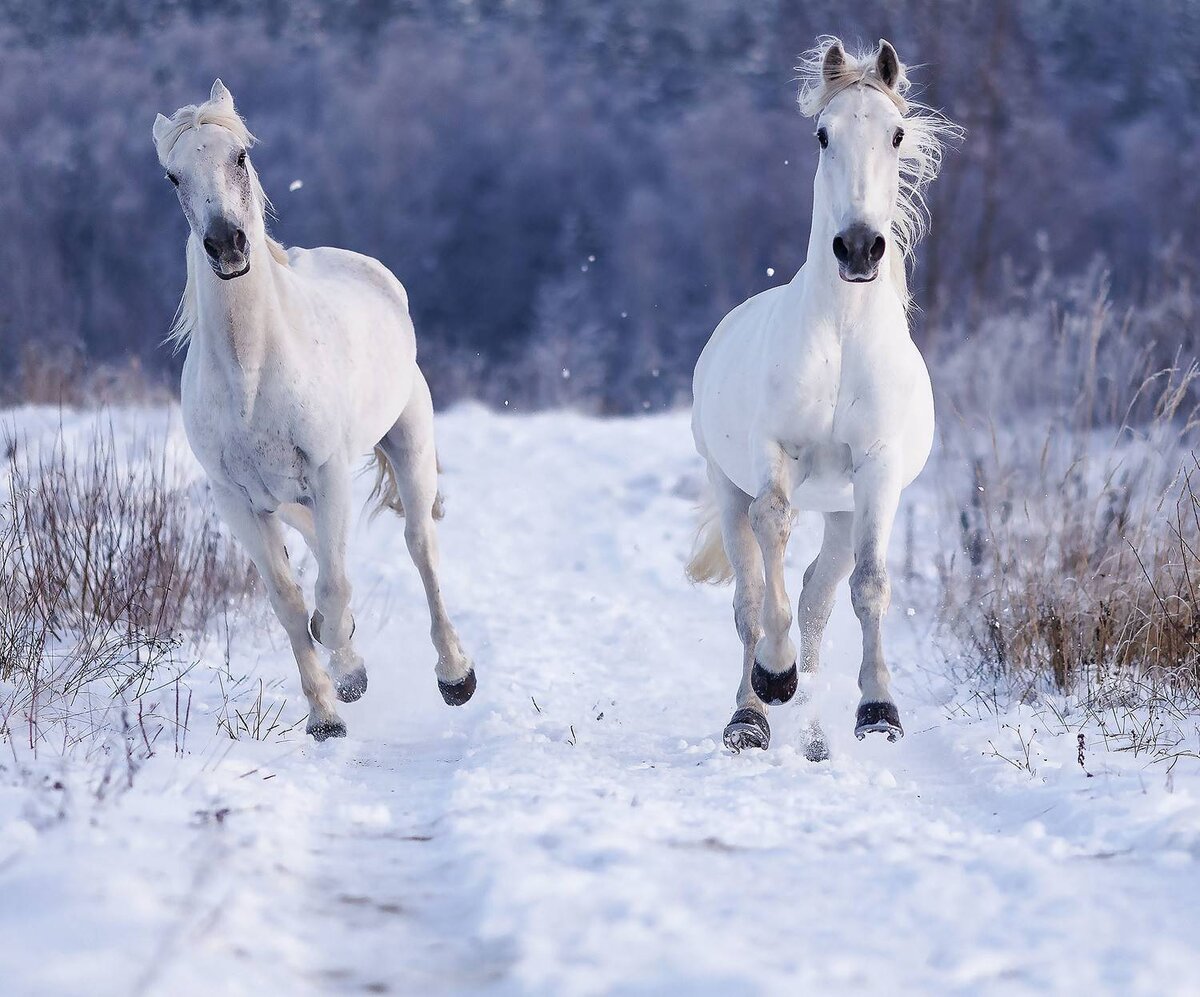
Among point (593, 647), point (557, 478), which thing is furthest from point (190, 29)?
point (593, 647)

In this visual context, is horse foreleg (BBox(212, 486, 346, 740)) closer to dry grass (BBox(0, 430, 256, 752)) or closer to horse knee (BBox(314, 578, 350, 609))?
horse knee (BBox(314, 578, 350, 609))

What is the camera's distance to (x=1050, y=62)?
30031 millimetres

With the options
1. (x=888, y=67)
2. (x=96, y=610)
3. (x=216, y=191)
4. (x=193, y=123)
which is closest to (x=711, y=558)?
(x=888, y=67)

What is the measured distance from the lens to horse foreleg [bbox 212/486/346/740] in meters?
4.95

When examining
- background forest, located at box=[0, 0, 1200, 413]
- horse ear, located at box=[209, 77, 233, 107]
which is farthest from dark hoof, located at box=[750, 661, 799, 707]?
background forest, located at box=[0, 0, 1200, 413]

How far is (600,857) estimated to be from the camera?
2.93 m

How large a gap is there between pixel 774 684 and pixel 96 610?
274cm

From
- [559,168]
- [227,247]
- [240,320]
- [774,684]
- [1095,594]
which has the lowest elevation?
[774,684]

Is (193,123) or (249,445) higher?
(193,123)

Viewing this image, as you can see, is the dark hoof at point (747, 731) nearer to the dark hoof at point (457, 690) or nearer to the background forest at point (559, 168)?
the dark hoof at point (457, 690)

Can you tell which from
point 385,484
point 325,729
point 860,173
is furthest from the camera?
point 385,484

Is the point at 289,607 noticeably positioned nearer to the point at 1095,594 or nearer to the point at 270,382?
the point at 270,382

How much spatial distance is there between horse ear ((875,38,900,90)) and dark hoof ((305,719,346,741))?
310cm

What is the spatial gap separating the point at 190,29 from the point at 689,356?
1349cm
